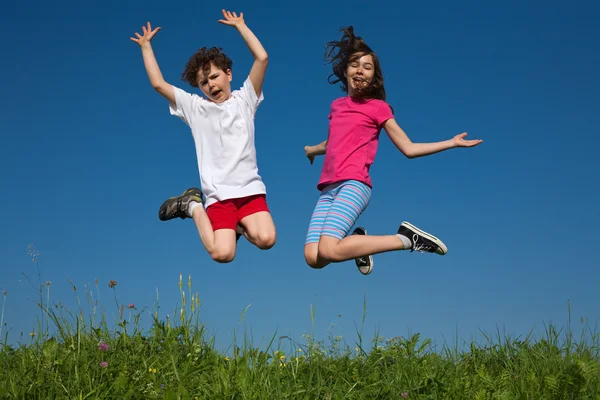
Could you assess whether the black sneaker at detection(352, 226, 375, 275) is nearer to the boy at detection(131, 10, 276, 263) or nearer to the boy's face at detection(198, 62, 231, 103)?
the boy at detection(131, 10, 276, 263)

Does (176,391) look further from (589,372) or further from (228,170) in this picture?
(589,372)

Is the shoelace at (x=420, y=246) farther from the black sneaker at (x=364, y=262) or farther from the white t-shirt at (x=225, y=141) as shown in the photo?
the white t-shirt at (x=225, y=141)

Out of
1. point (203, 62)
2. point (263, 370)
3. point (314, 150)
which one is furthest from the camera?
point (314, 150)

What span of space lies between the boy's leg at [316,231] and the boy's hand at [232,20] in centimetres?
201

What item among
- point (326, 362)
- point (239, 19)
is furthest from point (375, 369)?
point (239, 19)

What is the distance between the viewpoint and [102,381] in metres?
4.80

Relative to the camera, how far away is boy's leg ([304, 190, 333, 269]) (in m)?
6.50

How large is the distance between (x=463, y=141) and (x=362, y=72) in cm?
148

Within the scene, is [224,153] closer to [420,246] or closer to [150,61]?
[150,61]

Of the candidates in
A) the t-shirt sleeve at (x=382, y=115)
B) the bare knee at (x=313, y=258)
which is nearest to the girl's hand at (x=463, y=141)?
the t-shirt sleeve at (x=382, y=115)

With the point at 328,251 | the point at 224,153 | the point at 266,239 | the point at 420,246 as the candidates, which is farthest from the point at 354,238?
the point at 224,153

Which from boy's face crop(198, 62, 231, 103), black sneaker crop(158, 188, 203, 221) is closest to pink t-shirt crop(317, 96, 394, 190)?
boy's face crop(198, 62, 231, 103)

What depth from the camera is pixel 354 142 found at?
663 centimetres

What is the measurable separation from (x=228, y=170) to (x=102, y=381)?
2.59 meters
